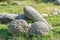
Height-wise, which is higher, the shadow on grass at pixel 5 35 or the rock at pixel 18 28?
the rock at pixel 18 28

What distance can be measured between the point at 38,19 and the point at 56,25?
0.74 metres

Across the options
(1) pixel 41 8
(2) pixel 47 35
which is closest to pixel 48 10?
(1) pixel 41 8

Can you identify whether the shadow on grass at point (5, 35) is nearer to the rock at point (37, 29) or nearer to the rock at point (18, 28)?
the rock at point (18, 28)

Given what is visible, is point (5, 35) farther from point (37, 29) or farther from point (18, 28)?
point (37, 29)

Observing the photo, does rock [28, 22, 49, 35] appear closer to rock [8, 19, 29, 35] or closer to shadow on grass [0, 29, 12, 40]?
rock [8, 19, 29, 35]

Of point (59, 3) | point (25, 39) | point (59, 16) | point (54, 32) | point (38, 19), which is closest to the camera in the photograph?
point (25, 39)

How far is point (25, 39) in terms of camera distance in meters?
6.15

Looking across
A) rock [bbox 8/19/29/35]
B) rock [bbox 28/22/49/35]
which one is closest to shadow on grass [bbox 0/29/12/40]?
rock [bbox 8/19/29/35]

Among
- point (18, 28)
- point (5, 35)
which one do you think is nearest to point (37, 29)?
point (18, 28)

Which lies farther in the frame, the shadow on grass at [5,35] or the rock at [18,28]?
the shadow on grass at [5,35]

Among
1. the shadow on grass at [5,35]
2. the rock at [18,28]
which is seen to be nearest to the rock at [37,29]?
the rock at [18,28]

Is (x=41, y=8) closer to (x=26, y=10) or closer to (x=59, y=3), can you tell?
(x=59, y=3)

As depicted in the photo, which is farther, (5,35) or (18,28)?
(5,35)

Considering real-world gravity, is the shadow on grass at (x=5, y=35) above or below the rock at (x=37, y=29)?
below
